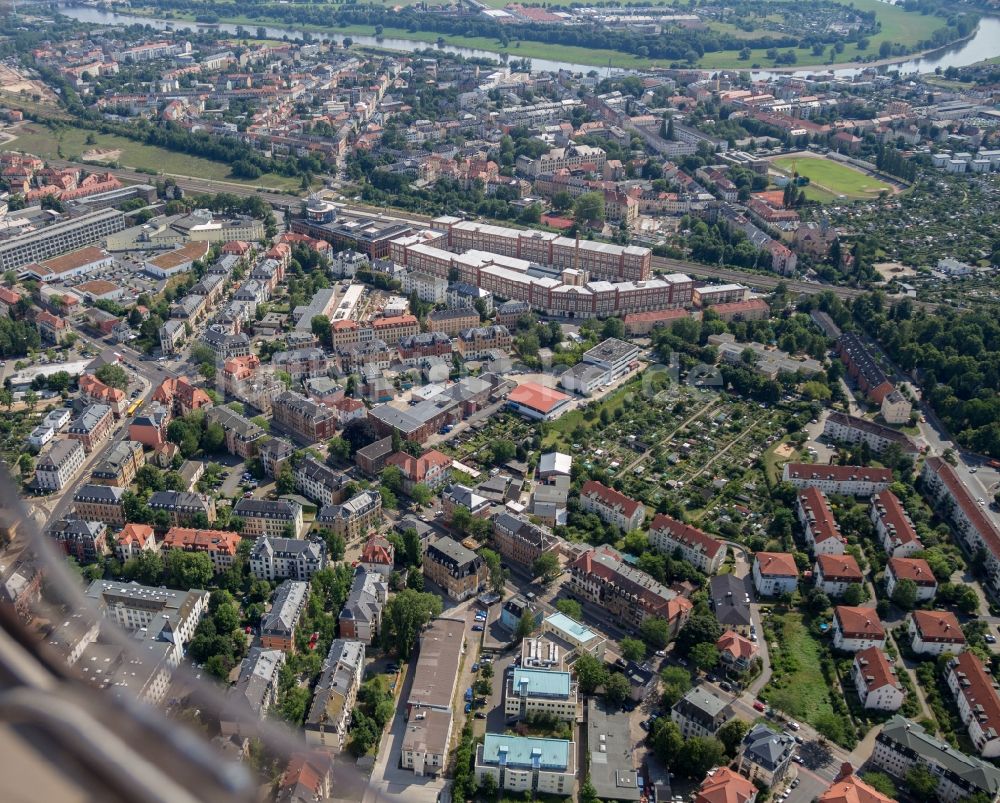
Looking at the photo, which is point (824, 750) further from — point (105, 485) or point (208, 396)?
point (208, 396)

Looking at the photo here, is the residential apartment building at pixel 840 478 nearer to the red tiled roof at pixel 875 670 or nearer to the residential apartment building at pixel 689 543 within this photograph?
the residential apartment building at pixel 689 543

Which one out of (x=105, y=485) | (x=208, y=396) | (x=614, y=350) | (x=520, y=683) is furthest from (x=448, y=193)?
(x=520, y=683)

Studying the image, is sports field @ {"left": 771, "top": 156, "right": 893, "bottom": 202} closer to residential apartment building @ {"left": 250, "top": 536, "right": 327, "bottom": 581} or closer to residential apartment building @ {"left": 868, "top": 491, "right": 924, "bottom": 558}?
residential apartment building @ {"left": 868, "top": 491, "right": 924, "bottom": 558}

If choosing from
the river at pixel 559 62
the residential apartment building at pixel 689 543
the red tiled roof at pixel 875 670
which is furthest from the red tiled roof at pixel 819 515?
the river at pixel 559 62

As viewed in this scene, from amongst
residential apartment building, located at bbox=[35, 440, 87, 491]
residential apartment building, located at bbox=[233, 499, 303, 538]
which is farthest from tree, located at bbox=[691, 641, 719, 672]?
residential apartment building, located at bbox=[35, 440, 87, 491]

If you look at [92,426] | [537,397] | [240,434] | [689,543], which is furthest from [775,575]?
[92,426]

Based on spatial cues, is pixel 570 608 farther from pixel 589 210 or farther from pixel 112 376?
pixel 589 210

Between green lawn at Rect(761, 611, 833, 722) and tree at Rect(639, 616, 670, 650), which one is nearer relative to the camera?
green lawn at Rect(761, 611, 833, 722)
